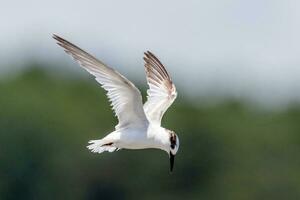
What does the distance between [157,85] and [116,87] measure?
68.4 inches

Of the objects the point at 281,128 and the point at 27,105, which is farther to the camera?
the point at 281,128

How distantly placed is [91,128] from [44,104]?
2101 mm

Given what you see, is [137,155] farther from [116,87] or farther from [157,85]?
[116,87]

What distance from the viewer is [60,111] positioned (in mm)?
55000

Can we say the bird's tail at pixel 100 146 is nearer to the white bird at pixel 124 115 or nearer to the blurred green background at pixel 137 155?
the white bird at pixel 124 115

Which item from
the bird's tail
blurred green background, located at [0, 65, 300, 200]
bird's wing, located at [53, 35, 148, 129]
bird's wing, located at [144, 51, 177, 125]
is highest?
bird's wing, located at [53, 35, 148, 129]

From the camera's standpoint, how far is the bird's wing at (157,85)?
20781mm

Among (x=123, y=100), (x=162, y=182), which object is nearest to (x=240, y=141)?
(x=162, y=182)

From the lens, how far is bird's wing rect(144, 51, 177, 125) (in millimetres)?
20781

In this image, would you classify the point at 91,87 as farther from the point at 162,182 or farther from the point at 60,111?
the point at 162,182

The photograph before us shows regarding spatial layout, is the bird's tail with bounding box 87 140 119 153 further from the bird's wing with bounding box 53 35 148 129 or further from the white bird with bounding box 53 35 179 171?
the bird's wing with bounding box 53 35 148 129

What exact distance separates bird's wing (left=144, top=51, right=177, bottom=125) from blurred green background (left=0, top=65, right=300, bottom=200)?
23.6 m

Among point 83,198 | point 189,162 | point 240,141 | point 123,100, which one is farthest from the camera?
point 240,141

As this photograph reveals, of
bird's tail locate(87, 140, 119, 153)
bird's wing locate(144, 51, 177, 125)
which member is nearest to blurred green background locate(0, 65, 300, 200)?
bird's wing locate(144, 51, 177, 125)
